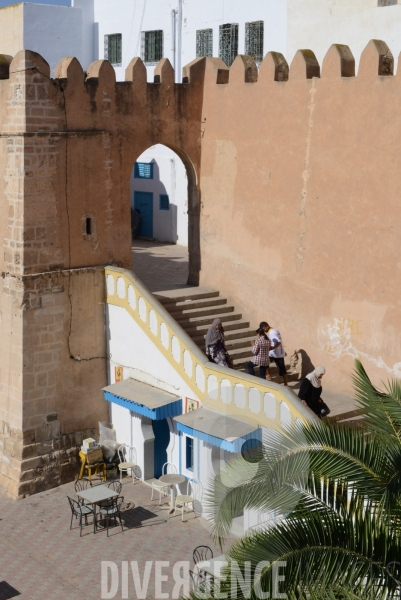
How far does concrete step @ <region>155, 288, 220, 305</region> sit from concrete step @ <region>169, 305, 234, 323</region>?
294 mm

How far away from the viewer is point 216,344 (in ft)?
57.6

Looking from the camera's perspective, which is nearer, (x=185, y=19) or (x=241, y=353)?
(x=241, y=353)

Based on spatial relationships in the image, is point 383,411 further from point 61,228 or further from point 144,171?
point 144,171

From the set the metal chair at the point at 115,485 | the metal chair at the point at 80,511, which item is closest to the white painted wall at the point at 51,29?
the metal chair at the point at 115,485

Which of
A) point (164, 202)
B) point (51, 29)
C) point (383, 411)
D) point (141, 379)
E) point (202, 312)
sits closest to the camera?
point (383, 411)

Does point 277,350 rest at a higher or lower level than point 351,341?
lower

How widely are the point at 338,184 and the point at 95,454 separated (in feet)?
24.2

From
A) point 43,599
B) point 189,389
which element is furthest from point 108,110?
point 43,599

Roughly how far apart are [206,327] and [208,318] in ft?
0.95

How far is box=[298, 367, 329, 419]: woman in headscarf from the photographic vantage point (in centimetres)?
1567

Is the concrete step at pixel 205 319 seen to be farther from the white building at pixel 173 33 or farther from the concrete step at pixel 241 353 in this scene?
the white building at pixel 173 33

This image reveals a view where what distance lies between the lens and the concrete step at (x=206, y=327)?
63.2ft

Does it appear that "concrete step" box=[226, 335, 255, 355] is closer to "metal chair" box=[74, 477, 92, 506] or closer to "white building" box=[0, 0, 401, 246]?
"metal chair" box=[74, 477, 92, 506]

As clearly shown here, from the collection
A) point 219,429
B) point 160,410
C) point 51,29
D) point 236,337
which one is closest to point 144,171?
point 51,29
